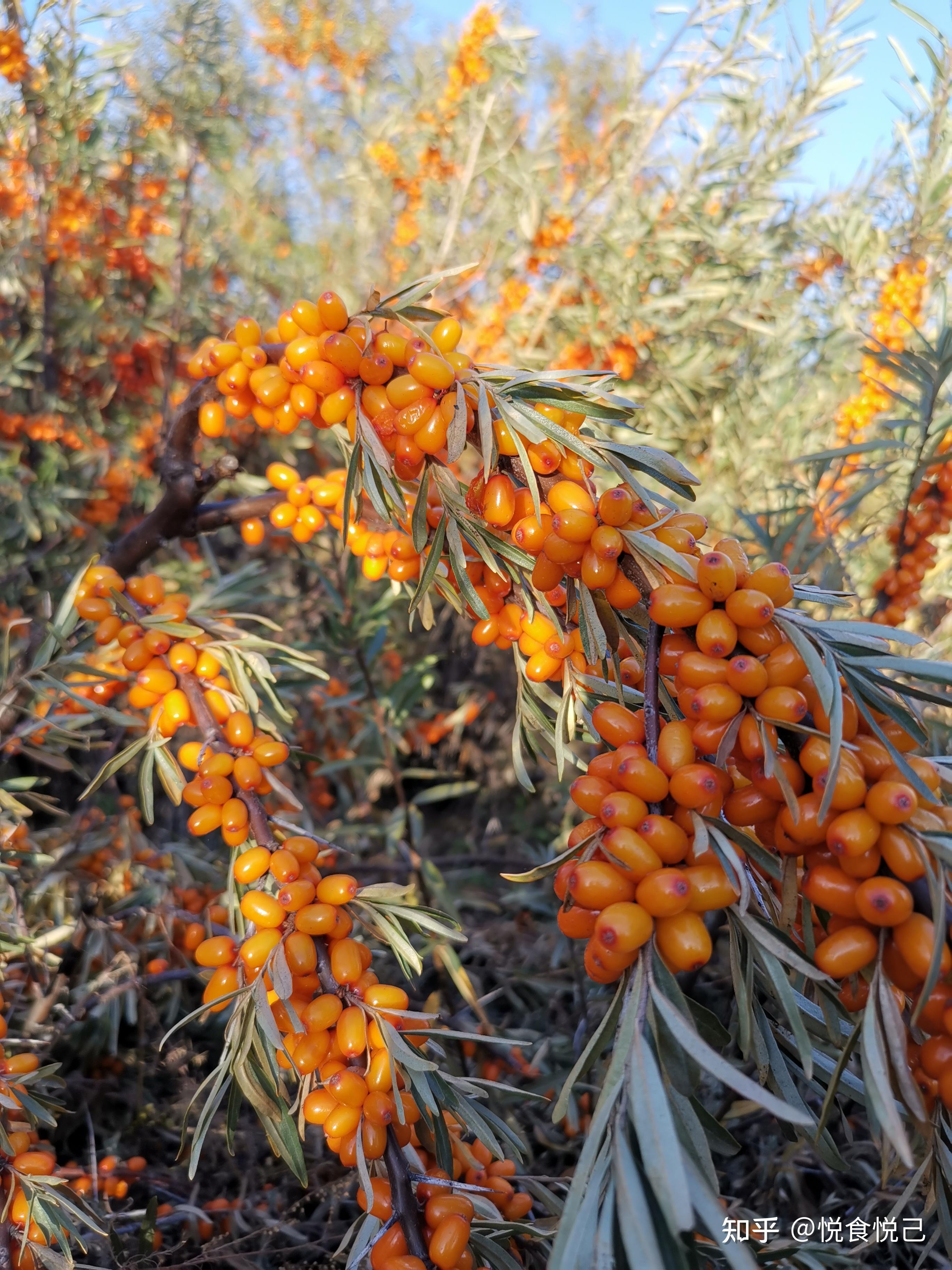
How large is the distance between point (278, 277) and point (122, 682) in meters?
3.26

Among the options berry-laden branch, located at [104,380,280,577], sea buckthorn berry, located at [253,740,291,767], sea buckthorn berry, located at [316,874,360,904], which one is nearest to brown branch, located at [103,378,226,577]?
berry-laden branch, located at [104,380,280,577]

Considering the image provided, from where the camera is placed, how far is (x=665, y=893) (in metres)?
0.56

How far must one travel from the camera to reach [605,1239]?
0.52m

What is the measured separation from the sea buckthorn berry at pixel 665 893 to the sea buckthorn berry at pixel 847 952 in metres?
0.10

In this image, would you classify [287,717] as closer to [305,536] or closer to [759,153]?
[305,536]

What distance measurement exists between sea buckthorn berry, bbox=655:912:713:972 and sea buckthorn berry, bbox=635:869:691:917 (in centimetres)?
1

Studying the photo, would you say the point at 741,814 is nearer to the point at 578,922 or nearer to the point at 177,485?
the point at 578,922

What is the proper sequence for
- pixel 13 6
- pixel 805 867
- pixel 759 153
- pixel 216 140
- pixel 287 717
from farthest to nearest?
pixel 216 140 < pixel 759 153 < pixel 13 6 < pixel 287 717 < pixel 805 867

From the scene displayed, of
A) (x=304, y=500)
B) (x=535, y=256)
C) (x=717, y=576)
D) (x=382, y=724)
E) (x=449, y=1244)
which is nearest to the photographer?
(x=717, y=576)

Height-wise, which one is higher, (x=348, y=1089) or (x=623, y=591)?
(x=623, y=591)

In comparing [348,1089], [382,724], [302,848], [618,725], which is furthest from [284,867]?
[382,724]

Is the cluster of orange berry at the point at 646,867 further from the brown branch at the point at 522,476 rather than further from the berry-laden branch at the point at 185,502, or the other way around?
the berry-laden branch at the point at 185,502

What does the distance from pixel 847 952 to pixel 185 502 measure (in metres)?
1.18

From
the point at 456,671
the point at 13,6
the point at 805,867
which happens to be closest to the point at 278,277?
the point at 13,6
